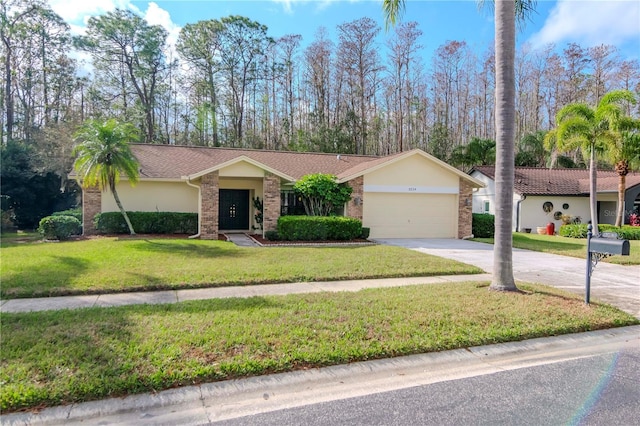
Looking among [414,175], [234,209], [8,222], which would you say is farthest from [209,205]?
[8,222]

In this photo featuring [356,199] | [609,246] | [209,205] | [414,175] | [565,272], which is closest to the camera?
[609,246]

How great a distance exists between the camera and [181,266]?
9.00 metres

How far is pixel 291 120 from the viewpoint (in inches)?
1375

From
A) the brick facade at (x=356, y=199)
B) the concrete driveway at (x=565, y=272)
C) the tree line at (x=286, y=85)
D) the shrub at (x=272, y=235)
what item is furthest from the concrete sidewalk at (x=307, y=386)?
the tree line at (x=286, y=85)

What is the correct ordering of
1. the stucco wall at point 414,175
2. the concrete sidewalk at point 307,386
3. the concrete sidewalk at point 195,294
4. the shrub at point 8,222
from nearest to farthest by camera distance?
the concrete sidewalk at point 307,386 < the concrete sidewalk at point 195,294 < the stucco wall at point 414,175 < the shrub at point 8,222

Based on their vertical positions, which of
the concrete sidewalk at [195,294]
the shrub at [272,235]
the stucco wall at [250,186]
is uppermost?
the stucco wall at [250,186]

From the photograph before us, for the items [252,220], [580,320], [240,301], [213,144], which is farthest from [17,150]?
[580,320]

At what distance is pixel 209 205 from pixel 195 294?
8.30m

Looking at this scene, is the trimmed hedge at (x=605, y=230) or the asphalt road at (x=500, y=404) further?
the trimmed hedge at (x=605, y=230)

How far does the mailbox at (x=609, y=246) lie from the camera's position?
548 centimetres

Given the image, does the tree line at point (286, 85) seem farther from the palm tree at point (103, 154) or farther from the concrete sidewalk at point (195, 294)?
the concrete sidewalk at point (195, 294)

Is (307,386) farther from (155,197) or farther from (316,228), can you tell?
(155,197)

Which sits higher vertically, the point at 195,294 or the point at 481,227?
the point at 481,227

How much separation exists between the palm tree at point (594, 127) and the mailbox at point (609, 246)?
12790 millimetres
